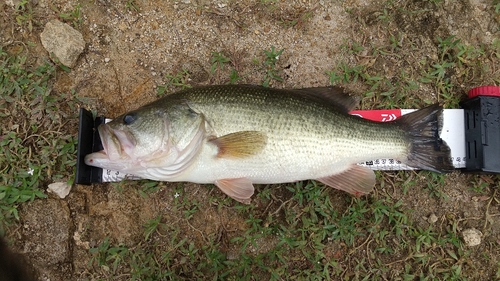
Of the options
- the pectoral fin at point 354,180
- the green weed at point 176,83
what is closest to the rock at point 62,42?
the green weed at point 176,83

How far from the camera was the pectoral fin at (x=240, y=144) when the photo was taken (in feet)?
9.21

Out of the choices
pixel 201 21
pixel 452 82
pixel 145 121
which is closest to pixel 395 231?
pixel 452 82

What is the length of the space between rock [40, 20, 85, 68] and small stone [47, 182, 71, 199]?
109 cm

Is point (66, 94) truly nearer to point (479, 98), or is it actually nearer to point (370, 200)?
point (370, 200)

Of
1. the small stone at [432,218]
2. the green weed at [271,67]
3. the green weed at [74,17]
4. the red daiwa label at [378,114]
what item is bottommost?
the small stone at [432,218]

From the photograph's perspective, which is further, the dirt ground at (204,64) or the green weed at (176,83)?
the green weed at (176,83)

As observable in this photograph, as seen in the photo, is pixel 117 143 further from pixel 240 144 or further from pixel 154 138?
pixel 240 144

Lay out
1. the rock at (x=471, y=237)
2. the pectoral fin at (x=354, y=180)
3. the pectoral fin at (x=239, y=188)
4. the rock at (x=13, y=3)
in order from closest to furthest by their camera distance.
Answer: the pectoral fin at (x=239, y=188), the pectoral fin at (x=354, y=180), the rock at (x=471, y=237), the rock at (x=13, y=3)

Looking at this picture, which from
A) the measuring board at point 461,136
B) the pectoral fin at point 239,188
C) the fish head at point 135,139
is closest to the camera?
the fish head at point 135,139

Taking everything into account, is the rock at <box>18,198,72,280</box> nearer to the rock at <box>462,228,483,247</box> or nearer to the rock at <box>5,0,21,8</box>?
the rock at <box>5,0,21,8</box>

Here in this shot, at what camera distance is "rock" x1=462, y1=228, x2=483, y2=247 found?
339cm

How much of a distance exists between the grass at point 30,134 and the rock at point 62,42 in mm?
144

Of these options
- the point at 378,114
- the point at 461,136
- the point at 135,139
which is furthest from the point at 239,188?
the point at 461,136

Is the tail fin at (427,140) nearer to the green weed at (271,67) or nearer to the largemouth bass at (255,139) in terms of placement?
the largemouth bass at (255,139)
